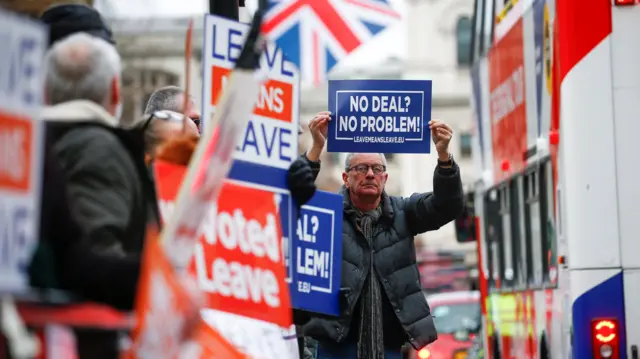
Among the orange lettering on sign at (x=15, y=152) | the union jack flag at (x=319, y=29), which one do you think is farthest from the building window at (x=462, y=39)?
the orange lettering on sign at (x=15, y=152)

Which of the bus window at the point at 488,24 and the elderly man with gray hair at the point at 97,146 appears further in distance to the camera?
the bus window at the point at 488,24

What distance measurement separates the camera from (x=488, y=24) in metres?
14.3

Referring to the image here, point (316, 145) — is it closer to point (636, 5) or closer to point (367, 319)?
point (367, 319)

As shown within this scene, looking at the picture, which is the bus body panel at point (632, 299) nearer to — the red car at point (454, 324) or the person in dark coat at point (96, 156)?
the person in dark coat at point (96, 156)

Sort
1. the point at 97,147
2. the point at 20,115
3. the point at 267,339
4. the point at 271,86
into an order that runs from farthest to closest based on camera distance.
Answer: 1. the point at 271,86
2. the point at 267,339
3. the point at 97,147
4. the point at 20,115

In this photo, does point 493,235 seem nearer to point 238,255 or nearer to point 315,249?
point 315,249

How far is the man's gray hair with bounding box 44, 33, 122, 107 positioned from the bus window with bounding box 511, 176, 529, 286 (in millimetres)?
7117

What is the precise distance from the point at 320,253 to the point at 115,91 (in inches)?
140

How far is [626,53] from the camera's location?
9.55 meters

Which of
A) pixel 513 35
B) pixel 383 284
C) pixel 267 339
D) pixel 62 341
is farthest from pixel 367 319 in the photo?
pixel 62 341

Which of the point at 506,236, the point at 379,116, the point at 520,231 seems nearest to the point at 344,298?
the point at 379,116

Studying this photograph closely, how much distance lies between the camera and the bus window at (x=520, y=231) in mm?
12234

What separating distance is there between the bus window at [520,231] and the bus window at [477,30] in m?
2.42

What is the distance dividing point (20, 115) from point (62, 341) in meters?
0.62
